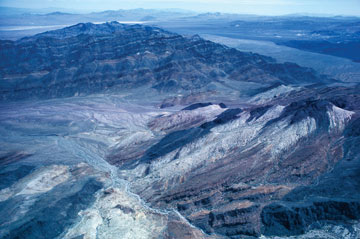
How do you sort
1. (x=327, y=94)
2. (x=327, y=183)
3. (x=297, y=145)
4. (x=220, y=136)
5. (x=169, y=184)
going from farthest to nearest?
1. (x=327, y=94)
2. (x=220, y=136)
3. (x=297, y=145)
4. (x=169, y=184)
5. (x=327, y=183)

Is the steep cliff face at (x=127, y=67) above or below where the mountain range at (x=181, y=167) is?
above

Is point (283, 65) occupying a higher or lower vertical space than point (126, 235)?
higher

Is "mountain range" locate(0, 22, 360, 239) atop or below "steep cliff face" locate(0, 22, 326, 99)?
below

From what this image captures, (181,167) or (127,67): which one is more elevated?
(127,67)

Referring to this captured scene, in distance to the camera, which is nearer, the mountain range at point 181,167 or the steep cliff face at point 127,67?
the mountain range at point 181,167

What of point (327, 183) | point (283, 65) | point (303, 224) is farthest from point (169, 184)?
point (283, 65)

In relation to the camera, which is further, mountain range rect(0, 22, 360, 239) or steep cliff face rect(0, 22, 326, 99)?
steep cliff face rect(0, 22, 326, 99)

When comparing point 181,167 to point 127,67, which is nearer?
point 181,167

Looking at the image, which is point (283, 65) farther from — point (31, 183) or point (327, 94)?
point (31, 183)
